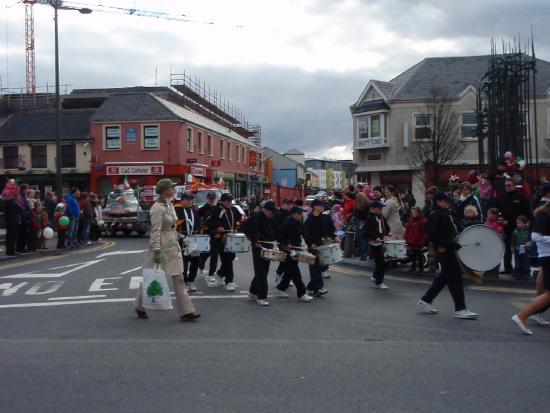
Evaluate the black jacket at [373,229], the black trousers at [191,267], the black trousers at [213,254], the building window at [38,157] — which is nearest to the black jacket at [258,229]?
the black trousers at [191,267]

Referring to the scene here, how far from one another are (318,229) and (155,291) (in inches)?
137

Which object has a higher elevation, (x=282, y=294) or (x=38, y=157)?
(x=38, y=157)

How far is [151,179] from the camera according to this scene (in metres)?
42.2

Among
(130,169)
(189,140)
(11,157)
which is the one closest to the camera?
(130,169)

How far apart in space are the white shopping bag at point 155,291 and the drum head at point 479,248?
462 cm

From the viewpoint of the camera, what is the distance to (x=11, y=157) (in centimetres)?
4397

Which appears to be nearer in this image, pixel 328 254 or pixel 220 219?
pixel 328 254

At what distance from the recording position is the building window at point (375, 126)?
44.1 meters

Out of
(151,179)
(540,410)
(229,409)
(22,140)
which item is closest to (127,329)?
(229,409)

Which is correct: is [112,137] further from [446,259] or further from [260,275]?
[446,259]

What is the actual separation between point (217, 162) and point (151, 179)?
697 cm

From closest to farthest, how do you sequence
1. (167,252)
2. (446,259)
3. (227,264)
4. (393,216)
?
(167,252) < (446,259) < (227,264) < (393,216)

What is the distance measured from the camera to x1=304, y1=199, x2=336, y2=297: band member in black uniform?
10828mm

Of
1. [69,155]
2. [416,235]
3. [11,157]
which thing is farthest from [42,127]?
[416,235]
